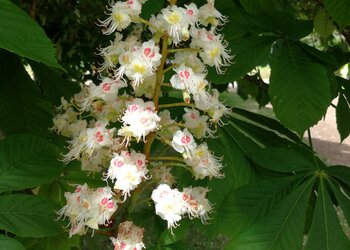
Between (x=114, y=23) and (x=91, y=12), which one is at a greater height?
(x=114, y=23)

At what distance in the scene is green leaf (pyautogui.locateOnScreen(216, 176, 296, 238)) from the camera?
103 cm

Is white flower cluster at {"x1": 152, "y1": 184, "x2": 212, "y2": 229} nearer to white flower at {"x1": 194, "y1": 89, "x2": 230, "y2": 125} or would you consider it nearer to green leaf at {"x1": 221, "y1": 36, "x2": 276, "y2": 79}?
white flower at {"x1": 194, "y1": 89, "x2": 230, "y2": 125}

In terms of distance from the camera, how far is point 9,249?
81 centimetres

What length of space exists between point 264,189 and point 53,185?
43 cm

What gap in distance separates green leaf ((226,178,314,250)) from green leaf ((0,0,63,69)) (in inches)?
19.7

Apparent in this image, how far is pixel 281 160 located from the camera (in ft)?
3.61

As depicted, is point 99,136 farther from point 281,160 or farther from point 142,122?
point 281,160

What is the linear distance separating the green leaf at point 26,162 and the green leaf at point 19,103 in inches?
9.8

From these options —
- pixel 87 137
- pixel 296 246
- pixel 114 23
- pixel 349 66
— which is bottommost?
pixel 349 66

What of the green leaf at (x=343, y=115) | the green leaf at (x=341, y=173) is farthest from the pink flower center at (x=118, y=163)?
the green leaf at (x=343, y=115)

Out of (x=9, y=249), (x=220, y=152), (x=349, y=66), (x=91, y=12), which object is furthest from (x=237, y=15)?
(x=91, y=12)

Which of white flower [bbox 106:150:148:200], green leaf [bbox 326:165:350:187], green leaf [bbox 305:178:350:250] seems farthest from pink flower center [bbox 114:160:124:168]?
green leaf [bbox 326:165:350:187]

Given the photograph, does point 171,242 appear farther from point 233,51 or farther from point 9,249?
point 233,51

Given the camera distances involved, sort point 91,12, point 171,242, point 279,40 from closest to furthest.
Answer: point 171,242, point 279,40, point 91,12
